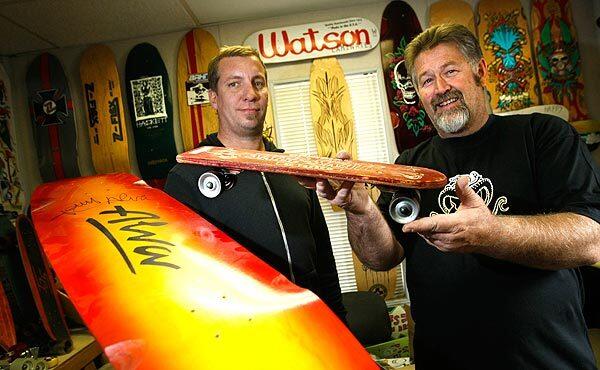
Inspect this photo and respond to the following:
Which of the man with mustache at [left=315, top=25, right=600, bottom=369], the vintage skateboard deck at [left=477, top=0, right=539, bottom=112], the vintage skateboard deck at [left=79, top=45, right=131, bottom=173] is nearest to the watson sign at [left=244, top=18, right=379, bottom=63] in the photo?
the vintage skateboard deck at [left=477, top=0, right=539, bottom=112]

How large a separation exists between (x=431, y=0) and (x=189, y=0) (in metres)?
2.25

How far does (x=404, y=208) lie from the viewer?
95 cm

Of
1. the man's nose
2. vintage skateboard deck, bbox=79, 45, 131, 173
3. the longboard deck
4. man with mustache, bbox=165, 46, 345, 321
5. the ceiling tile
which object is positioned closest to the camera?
the longboard deck

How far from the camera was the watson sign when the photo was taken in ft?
11.7

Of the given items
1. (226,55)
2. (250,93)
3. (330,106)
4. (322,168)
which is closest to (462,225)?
(322,168)

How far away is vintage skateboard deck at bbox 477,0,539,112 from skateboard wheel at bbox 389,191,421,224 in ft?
10.1

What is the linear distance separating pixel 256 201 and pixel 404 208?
1.82 ft

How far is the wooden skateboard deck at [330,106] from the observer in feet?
11.6

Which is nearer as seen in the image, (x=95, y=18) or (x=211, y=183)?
(x=211, y=183)

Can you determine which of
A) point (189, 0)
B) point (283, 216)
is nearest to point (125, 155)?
point (189, 0)

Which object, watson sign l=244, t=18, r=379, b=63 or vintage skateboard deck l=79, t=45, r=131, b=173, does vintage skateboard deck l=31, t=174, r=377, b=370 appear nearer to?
vintage skateboard deck l=79, t=45, r=131, b=173

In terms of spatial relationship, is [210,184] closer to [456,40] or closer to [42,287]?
[456,40]

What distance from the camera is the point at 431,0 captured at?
3654 millimetres

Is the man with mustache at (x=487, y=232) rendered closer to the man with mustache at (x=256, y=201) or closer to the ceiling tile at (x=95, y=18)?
the man with mustache at (x=256, y=201)
